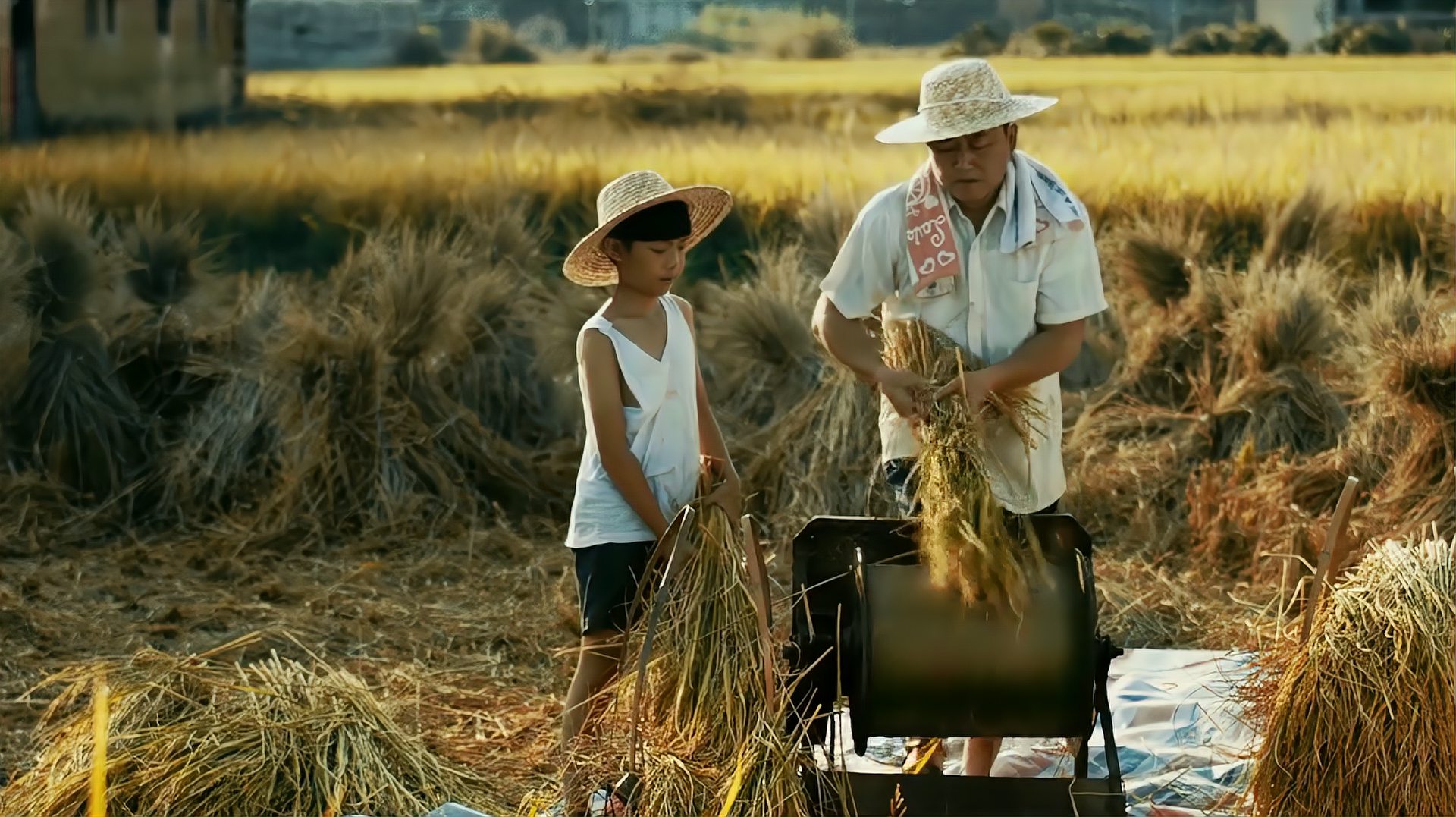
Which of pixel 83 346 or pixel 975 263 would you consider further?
pixel 83 346

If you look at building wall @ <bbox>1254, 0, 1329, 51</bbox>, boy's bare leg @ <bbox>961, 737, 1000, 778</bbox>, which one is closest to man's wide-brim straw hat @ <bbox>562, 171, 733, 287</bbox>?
boy's bare leg @ <bbox>961, 737, 1000, 778</bbox>

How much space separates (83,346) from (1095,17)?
5.93 m

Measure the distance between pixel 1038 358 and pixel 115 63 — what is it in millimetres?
7594

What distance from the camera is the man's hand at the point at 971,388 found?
12.9ft

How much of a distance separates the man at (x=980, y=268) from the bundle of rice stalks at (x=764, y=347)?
3553mm

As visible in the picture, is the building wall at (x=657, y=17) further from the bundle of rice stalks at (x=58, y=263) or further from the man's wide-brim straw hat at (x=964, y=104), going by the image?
the man's wide-brim straw hat at (x=964, y=104)

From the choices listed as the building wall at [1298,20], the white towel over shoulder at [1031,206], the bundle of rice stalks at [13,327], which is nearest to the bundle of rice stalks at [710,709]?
the white towel over shoulder at [1031,206]

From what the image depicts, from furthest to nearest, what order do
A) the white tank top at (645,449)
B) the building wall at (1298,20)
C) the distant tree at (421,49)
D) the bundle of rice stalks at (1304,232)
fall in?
the distant tree at (421,49)
the building wall at (1298,20)
the bundle of rice stalks at (1304,232)
the white tank top at (645,449)

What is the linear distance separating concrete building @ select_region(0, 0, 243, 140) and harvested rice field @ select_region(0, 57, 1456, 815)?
217 millimetres

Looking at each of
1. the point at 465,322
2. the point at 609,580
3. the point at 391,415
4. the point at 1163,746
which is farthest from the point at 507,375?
the point at 609,580

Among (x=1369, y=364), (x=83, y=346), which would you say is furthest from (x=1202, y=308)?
(x=83, y=346)

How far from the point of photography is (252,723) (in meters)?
4.21

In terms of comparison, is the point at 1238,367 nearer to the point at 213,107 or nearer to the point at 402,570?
the point at 402,570

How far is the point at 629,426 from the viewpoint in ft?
13.9
